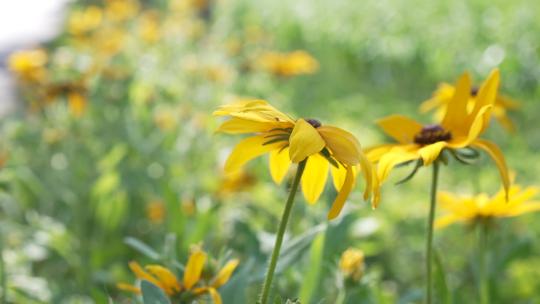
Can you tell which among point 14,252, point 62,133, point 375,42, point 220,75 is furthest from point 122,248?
point 375,42

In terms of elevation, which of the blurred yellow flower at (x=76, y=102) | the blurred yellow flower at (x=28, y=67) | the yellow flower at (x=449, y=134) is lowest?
the yellow flower at (x=449, y=134)

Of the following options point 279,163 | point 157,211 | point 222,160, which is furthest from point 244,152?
point 222,160

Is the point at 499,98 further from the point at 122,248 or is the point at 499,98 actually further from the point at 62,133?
the point at 62,133

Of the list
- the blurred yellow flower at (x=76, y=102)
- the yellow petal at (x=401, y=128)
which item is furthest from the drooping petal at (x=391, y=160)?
the blurred yellow flower at (x=76, y=102)

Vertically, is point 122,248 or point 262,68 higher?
point 262,68

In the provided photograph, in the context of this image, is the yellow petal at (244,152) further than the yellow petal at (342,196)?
Yes

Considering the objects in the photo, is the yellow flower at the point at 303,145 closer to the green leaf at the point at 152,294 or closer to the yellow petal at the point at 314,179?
the yellow petal at the point at 314,179

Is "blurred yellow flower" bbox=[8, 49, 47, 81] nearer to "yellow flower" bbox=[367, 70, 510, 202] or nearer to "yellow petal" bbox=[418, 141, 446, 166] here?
"yellow flower" bbox=[367, 70, 510, 202]
